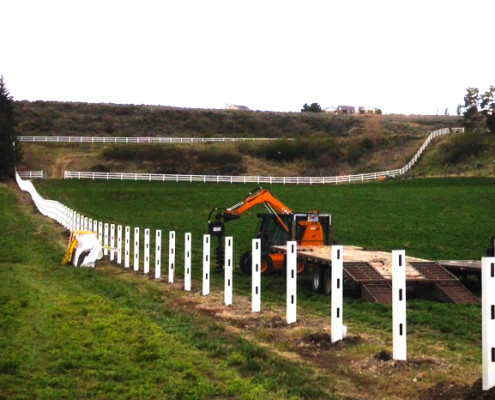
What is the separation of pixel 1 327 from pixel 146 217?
26084 mm

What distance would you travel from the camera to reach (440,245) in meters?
25.3

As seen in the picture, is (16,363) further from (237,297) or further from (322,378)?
(237,297)

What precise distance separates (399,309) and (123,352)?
3387 mm

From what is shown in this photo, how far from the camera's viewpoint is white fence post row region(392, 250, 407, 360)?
8.97m

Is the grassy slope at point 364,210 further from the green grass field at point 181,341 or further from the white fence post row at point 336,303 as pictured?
the white fence post row at point 336,303

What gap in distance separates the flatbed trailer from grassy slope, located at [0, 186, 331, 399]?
338 centimetres

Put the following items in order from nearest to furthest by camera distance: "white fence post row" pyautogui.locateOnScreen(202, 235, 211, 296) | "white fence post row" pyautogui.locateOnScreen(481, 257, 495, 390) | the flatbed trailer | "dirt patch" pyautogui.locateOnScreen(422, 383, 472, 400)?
"white fence post row" pyautogui.locateOnScreen(481, 257, 495, 390)
"dirt patch" pyautogui.locateOnScreen(422, 383, 472, 400)
the flatbed trailer
"white fence post row" pyautogui.locateOnScreen(202, 235, 211, 296)

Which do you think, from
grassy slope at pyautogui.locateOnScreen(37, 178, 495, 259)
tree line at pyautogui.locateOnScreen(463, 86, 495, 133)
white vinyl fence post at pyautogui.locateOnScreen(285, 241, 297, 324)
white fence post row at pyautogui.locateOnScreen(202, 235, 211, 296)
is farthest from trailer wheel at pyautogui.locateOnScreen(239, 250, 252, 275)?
tree line at pyautogui.locateOnScreen(463, 86, 495, 133)

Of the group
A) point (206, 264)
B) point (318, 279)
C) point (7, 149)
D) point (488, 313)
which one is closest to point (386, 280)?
point (318, 279)

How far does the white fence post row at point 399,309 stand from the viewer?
8969 millimetres

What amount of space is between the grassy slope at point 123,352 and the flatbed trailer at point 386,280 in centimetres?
338

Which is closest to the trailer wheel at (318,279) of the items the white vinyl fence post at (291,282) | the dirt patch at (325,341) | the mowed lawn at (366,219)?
the mowed lawn at (366,219)

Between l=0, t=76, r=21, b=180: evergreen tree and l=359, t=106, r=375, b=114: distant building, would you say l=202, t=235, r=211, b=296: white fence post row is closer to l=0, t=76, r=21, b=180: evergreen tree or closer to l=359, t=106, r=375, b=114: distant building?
l=0, t=76, r=21, b=180: evergreen tree

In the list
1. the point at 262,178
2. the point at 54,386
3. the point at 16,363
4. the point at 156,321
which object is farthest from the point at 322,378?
the point at 262,178
